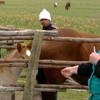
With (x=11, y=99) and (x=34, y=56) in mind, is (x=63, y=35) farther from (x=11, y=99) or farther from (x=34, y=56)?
(x=11, y=99)

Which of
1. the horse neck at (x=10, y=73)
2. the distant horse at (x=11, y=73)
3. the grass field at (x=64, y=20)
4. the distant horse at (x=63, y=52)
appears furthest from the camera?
the grass field at (x=64, y=20)

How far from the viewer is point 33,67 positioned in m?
4.99

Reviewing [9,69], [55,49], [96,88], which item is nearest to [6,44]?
[9,69]

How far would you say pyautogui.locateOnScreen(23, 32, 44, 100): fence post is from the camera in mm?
4918

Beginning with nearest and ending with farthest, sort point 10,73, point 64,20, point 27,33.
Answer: point 27,33 < point 10,73 < point 64,20

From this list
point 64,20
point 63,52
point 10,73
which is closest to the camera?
point 63,52

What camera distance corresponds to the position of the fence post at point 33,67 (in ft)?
16.1

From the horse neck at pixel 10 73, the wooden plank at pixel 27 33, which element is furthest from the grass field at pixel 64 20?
the wooden plank at pixel 27 33

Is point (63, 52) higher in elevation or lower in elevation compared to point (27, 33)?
lower

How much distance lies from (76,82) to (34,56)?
1063 mm

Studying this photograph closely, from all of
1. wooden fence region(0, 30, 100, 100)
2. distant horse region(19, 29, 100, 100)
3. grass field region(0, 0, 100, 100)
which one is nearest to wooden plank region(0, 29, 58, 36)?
wooden fence region(0, 30, 100, 100)

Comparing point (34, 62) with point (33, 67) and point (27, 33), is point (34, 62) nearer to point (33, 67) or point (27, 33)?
point (33, 67)

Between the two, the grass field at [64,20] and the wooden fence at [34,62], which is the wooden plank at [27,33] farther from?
the grass field at [64,20]

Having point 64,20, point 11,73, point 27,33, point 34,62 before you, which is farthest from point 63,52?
point 64,20
